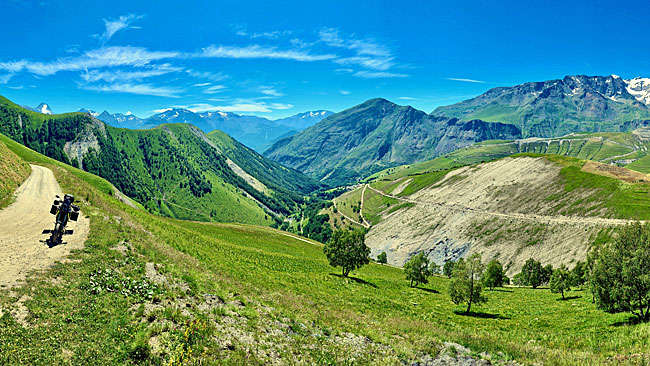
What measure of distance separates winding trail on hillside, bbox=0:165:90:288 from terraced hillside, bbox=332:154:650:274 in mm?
143716

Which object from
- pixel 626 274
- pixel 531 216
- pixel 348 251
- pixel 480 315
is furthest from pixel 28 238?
pixel 531 216

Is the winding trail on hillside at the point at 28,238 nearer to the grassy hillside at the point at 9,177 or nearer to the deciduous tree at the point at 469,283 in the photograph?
the grassy hillside at the point at 9,177

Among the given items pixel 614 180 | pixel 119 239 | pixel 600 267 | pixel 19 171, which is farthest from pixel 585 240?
pixel 19 171

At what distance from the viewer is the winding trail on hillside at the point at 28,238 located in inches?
688

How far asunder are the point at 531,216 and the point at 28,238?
177 metres

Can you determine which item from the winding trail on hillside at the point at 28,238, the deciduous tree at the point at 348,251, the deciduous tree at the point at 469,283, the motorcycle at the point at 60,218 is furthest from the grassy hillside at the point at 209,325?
the deciduous tree at the point at 348,251

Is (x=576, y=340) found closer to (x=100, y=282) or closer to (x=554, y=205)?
(x=100, y=282)

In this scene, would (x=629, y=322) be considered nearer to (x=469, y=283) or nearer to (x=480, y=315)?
(x=480, y=315)

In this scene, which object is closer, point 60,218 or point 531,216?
point 60,218

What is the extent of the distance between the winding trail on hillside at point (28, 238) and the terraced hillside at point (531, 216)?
143716mm

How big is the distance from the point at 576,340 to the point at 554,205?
15790 centimetres

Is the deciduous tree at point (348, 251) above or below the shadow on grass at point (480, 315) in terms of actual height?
above

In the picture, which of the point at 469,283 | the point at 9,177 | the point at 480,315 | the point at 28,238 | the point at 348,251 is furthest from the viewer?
the point at 348,251

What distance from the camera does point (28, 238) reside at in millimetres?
23328
